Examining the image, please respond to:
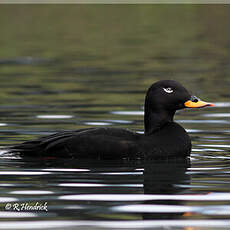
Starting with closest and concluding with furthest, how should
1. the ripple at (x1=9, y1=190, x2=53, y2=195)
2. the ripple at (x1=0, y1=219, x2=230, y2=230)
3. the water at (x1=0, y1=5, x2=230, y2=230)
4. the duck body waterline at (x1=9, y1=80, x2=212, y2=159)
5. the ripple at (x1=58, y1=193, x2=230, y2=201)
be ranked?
the ripple at (x1=0, y1=219, x2=230, y2=230), the water at (x1=0, y1=5, x2=230, y2=230), the ripple at (x1=58, y1=193, x2=230, y2=201), the ripple at (x1=9, y1=190, x2=53, y2=195), the duck body waterline at (x1=9, y1=80, x2=212, y2=159)

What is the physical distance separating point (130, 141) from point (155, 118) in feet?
2.11

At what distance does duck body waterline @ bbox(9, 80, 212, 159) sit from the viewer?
34.3 feet

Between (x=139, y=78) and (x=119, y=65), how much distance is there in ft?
11.7

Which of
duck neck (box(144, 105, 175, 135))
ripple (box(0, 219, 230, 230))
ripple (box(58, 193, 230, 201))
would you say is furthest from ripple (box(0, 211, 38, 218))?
duck neck (box(144, 105, 175, 135))

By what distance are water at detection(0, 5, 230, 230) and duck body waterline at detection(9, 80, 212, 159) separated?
0.13 metres

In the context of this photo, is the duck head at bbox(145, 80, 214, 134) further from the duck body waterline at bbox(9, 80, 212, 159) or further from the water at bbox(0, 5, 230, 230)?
the water at bbox(0, 5, 230, 230)

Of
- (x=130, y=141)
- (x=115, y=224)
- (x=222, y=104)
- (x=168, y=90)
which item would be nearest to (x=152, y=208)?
(x=115, y=224)

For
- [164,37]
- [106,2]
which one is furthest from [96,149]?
[106,2]

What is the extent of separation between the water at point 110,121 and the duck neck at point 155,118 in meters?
0.56

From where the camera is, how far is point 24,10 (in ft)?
175

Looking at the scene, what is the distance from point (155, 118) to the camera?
10.9 metres

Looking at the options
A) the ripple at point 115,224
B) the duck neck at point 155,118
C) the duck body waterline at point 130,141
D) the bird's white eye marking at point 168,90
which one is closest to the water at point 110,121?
the ripple at point 115,224

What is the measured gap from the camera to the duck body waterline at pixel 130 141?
10453 mm

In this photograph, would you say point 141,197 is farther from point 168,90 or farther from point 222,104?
point 222,104
